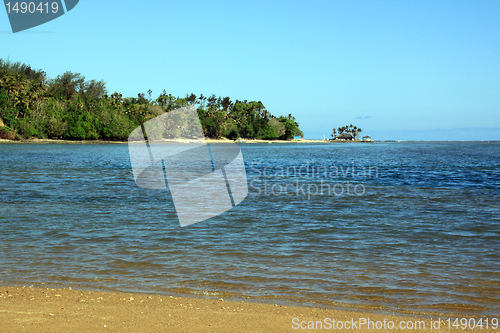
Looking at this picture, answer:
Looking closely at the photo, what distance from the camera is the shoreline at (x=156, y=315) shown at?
475 cm

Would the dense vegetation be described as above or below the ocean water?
above

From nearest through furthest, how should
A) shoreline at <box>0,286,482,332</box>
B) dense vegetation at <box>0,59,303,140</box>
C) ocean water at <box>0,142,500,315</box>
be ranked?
shoreline at <box>0,286,482,332</box>, ocean water at <box>0,142,500,315</box>, dense vegetation at <box>0,59,303,140</box>

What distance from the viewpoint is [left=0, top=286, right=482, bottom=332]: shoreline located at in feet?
15.6

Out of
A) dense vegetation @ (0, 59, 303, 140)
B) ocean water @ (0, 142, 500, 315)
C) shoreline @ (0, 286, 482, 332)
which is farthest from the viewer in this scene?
dense vegetation @ (0, 59, 303, 140)

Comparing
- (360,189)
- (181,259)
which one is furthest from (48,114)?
(181,259)

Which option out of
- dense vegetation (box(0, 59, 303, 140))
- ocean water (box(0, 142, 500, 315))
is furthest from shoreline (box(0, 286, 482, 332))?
dense vegetation (box(0, 59, 303, 140))

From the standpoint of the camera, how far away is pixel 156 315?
5.09m

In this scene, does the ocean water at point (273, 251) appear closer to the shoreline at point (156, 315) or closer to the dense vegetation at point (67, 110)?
the shoreline at point (156, 315)

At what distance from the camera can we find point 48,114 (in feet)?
361

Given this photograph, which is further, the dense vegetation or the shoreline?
the dense vegetation

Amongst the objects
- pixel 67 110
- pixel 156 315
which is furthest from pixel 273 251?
pixel 67 110

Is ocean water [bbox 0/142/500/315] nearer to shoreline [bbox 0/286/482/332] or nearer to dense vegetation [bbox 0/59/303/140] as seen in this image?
shoreline [bbox 0/286/482/332]

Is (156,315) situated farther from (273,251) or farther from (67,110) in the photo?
(67,110)

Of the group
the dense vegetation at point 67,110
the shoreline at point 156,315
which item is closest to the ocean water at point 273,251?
the shoreline at point 156,315
